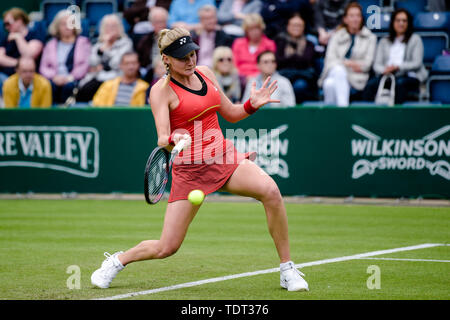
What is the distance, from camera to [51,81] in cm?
1652

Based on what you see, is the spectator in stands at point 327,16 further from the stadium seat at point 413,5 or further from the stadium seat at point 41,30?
the stadium seat at point 41,30

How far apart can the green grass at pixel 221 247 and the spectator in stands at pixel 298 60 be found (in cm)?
267

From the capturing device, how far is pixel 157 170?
6496 millimetres

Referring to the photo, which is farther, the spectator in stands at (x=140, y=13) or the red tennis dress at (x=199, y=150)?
the spectator in stands at (x=140, y=13)

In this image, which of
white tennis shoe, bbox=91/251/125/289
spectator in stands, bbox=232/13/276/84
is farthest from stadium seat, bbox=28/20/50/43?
white tennis shoe, bbox=91/251/125/289

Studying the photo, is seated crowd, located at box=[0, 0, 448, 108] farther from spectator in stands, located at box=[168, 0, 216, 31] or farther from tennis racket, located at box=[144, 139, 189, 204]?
tennis racket, located at box=[144, 139, 189, 204]

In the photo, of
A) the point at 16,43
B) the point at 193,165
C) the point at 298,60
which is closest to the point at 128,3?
the point at 16,43

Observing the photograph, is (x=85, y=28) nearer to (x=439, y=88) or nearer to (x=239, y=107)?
(x=439, y=88)

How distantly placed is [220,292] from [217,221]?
15.8 feet

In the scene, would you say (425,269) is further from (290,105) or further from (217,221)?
(290,105)

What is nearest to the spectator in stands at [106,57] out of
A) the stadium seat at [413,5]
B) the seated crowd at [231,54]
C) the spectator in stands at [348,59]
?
the seated crowd at [231,54]

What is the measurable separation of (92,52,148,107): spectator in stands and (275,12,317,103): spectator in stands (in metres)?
2.64

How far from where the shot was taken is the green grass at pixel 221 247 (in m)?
6.79

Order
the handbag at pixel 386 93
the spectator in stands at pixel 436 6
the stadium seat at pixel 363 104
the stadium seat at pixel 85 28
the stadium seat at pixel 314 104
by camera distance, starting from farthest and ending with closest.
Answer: the stadium seat at pixel 85 28
the spectator in stands at pixel 436 6
the handbag at pixel 386 93
the stadium seat at pixel 314 104
the stadium seat at pixel 363 104
